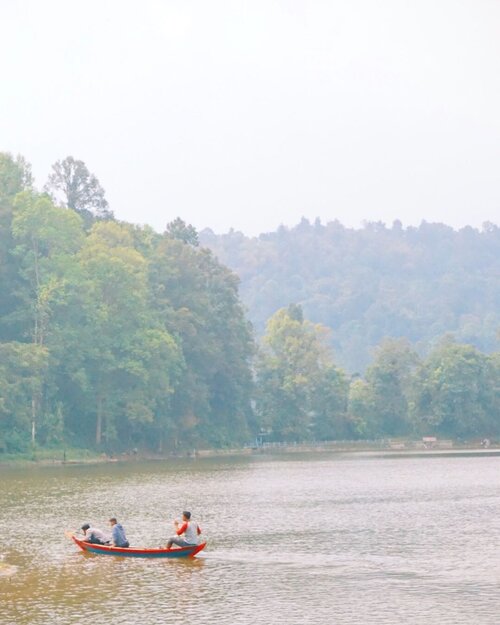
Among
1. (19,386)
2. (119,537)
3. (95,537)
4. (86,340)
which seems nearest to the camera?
(119,537)

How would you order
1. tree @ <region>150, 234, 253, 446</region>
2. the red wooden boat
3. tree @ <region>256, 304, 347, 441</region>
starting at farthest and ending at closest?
tree @ <region>256, 304, 347, 441</region>, tree @ <region>150, 234, 253, 446</region>, the red wooden boat

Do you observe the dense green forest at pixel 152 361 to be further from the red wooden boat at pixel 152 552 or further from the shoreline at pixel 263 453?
the red wooden boat at pixel 152 552

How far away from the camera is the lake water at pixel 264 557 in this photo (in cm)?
3541

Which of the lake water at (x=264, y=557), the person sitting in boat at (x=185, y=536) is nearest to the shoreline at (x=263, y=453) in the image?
the lake water at (x=264, y=557)

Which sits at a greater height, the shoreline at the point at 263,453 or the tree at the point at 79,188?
the tree at the point at 79,188

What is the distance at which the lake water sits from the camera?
35.4 m

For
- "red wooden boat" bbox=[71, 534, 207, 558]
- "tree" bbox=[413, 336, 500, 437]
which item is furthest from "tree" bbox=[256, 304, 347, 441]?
"red wooden boat" bbox=[71, 534, 207, 558]

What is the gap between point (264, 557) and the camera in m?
→ 45.8

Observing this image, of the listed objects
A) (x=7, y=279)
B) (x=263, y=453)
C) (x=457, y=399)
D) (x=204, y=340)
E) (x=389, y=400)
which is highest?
(x=7, y=279)

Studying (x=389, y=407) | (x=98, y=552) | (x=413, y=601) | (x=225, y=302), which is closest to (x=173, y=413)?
(x=225, y=302)

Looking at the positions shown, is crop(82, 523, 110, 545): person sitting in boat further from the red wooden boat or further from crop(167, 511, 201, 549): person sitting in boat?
crop(167, 511, 201, 549): person sitting in boat

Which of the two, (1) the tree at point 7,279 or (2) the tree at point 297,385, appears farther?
(2) the tree at point 297,385

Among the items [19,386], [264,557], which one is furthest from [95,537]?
[19,386]

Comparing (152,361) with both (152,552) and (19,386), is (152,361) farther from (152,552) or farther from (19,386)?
(152,552)
